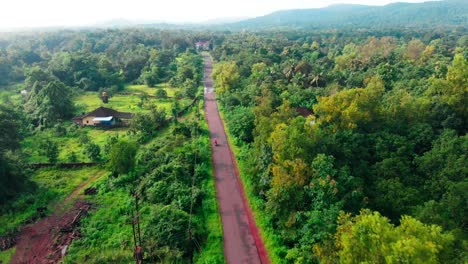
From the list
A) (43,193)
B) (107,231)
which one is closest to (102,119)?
(43,193)

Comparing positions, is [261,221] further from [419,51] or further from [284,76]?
[419,51]

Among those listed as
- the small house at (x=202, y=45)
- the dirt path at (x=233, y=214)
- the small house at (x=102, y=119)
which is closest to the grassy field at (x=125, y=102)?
the small house at (x=102, y=119)

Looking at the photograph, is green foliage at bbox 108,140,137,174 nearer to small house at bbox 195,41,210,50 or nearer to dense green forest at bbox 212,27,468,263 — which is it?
dense green forest at bbox 212,27,468,263

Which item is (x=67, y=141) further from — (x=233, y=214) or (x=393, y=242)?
(x=393, y=242)

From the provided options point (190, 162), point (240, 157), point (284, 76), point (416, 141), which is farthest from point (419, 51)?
point (190, 162)

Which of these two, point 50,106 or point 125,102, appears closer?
point 50,106
